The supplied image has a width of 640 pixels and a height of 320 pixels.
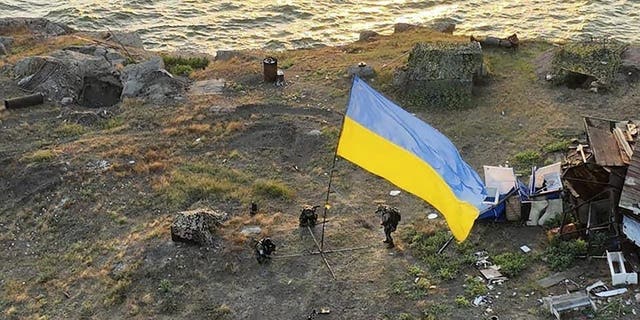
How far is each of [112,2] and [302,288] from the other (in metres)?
30.3

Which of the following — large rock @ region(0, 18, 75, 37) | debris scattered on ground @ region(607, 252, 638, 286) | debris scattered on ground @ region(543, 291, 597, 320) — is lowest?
large rock @ region(0, 18, 75, 37)

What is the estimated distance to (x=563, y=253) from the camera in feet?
46.9

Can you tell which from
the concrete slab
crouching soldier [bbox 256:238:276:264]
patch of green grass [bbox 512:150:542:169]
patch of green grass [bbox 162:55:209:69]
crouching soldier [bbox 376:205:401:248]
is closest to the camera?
crouching soldier [bbox 256:238:276:264]

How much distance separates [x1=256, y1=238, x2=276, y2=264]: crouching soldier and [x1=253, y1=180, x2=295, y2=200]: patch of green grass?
2920 millimetres

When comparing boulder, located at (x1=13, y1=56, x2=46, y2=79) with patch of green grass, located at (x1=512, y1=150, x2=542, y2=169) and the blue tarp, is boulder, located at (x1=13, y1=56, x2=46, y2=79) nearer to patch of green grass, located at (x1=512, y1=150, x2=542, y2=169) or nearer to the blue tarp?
patch of green grass, located at (x1=512, y1=150, x2=542, y2=169)

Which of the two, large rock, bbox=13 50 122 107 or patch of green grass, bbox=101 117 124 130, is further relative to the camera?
large rock, bbox=13 50 122 107

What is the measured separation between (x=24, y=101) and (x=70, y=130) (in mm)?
2794

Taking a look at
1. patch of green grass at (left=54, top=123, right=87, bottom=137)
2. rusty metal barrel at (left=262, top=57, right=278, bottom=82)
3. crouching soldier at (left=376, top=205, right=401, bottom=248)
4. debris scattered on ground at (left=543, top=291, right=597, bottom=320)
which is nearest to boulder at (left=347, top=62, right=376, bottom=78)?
rusty metal barrel at (left=262, top=57, right=278, bottom=82)

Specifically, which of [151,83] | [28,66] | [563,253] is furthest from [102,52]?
[563,253]

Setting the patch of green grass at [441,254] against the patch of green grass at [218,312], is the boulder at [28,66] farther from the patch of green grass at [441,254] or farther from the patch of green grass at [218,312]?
the patch of green grass at [441,254]

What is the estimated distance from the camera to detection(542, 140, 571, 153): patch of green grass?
61.3 feet

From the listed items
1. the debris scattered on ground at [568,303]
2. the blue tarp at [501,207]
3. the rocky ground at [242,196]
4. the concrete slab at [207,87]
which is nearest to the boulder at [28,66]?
the rocky ground at [242,196]

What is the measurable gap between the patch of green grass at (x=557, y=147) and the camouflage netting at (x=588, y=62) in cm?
Answer: 402

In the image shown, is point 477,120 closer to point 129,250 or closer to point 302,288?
point 302,288
